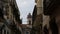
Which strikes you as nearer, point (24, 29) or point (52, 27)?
point (52, 27)

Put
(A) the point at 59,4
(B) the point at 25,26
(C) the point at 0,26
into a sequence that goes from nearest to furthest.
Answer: (A) the point at 59,4 → (C) the point at 0,26 → (B) the point at 25,26

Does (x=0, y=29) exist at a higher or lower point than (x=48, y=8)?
lower

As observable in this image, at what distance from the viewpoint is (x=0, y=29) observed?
2794cm

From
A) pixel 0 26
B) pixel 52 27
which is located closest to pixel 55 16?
pixel 52 27

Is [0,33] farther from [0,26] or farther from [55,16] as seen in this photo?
[55,16]

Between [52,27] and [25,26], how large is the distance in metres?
55.3

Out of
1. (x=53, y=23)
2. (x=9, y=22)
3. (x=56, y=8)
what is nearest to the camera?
(x=56, y=8)

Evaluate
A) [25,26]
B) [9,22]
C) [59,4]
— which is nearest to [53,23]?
[59,4]

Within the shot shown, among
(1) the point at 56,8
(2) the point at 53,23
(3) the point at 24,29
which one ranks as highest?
(1) the point at 56,8

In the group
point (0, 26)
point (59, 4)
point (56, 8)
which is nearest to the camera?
point (59, 4)

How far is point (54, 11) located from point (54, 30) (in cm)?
174

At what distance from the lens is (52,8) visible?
567 inches

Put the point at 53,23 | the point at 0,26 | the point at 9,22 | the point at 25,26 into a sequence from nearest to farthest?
1. the point at 53,23
2. the point at 0,26
3. the point at 9,22
4. the point at 25,26

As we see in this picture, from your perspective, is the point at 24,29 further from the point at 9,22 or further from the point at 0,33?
the point at 0,33
